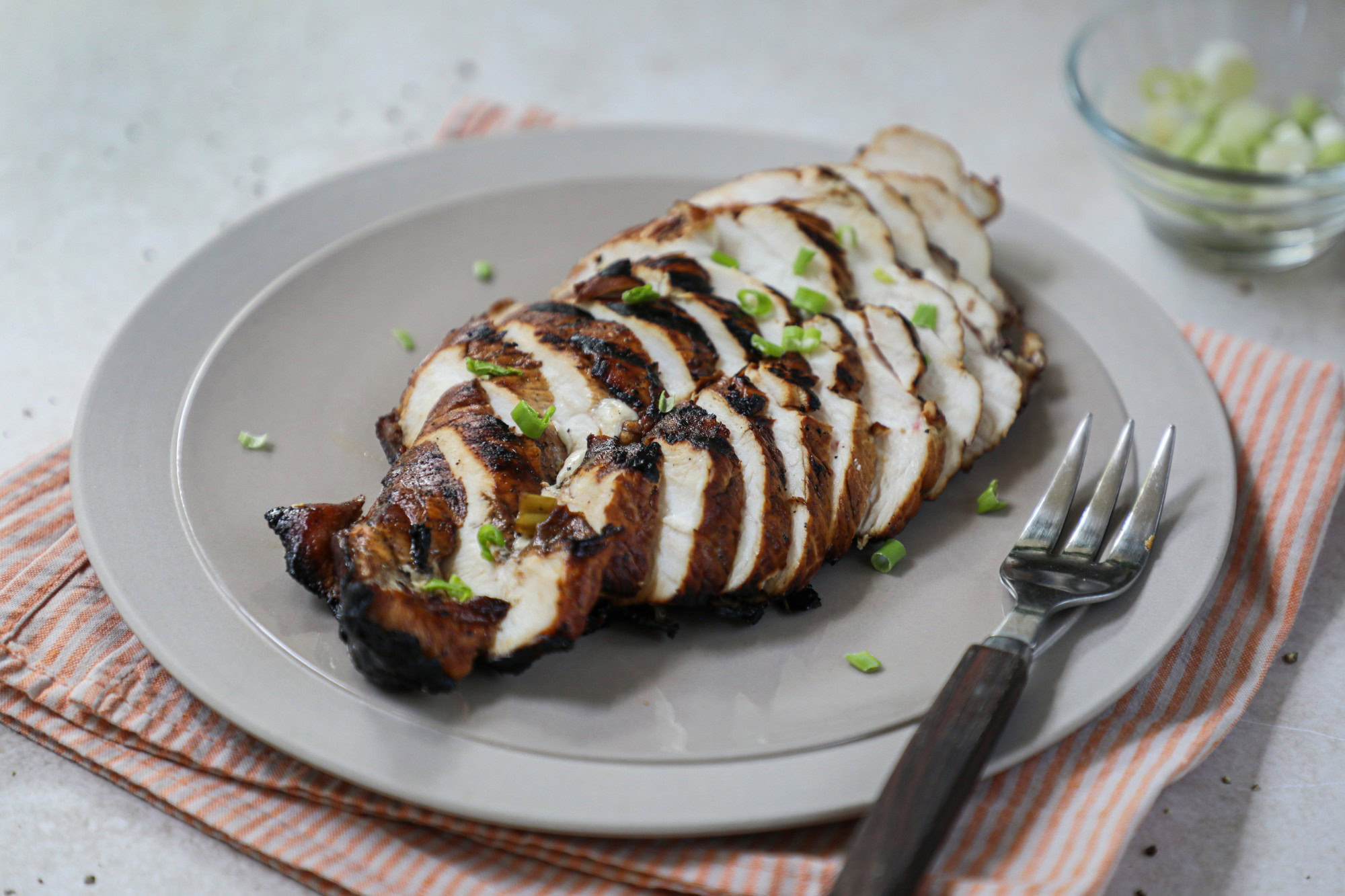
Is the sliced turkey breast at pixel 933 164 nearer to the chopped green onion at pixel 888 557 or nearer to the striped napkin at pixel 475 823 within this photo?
the striped napkin at pixel 475 823

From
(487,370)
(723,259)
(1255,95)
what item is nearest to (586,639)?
(487,370)

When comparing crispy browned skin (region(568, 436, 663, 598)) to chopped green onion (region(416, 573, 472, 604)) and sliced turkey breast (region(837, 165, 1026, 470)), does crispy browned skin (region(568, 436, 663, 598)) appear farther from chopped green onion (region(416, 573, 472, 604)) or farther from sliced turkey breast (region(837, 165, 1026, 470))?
sliced turkey breast (region(837, 165, 1026, 470))

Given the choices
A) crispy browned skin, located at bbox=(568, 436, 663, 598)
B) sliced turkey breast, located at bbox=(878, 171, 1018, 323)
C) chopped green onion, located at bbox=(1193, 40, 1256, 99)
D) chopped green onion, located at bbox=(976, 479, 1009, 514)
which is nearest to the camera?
crispy browned skin, located at bbox=(568, 436, 663, 598)

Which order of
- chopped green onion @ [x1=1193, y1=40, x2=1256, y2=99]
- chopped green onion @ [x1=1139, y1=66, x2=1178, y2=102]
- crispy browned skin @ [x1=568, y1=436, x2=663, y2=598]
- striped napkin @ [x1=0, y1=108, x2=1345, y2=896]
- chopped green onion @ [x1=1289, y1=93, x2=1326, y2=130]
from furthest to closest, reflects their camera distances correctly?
chopped green onion @ [x1=1139, y1=66, x2=1178, y2=102]
chopped green onion @ [x1=1193, y1=40, x2=1256, y2=99]
chopped green onion @ [x1=1289, y1=93, x2=1326, y2=130]
crispy browned skin @ [x1=568, y1=436, x2=663, y2=598]
striped napkin @ [x1=0, y1=108, x2=1345, y2=896]

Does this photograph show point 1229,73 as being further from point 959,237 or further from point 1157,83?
point 959,237

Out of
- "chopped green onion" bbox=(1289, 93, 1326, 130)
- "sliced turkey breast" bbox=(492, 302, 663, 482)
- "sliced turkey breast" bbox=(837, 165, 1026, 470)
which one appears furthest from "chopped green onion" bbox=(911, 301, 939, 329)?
"chopped green onion" bbox=(1289, 93, 1326, 130)

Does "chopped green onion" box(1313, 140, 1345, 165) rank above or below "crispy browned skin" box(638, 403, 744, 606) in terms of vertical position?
below
